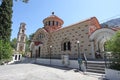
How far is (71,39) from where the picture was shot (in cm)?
1883

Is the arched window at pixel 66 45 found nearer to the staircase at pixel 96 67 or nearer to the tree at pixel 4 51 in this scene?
the staircase at pixel 96 67

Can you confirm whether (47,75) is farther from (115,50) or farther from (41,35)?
(41,35)

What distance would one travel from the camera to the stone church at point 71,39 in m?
15.7

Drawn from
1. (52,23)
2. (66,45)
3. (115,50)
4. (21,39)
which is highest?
(52,23)

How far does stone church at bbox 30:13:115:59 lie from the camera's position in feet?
51.6

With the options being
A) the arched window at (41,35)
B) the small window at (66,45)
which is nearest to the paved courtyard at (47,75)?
the small window at (66,45)

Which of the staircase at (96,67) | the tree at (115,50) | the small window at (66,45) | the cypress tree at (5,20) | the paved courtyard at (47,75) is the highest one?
the cypress tree at (5,20)

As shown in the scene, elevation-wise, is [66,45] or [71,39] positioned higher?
[71,39]

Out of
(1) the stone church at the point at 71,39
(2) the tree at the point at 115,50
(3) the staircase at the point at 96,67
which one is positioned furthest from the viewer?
(1) the stone church at the point at 71,39

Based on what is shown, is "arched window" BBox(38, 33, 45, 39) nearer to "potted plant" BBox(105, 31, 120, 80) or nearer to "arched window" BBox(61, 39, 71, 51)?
"arched window" BBox(61, 39, 71, 51)

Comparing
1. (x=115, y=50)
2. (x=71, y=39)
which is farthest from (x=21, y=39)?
(x=115, y=50)

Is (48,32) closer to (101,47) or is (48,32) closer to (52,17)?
(52,17)

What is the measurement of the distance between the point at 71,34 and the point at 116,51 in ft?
38.1

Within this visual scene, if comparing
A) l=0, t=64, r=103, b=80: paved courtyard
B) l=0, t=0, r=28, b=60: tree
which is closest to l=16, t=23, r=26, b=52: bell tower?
l=0, t=0, r=28, b=60: tree
